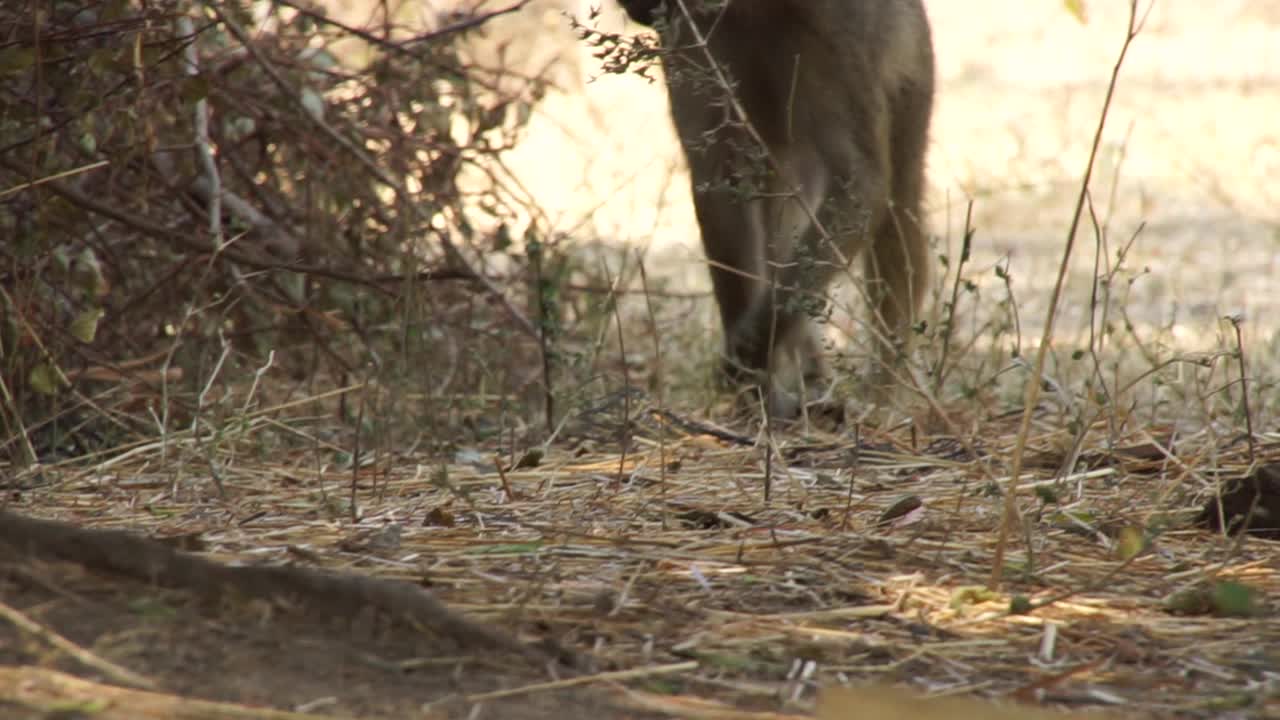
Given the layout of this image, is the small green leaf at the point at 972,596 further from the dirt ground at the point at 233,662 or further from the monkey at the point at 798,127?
the monkey at the point at 798,127

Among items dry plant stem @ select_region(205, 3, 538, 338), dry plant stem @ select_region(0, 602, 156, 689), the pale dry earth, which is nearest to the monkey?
the pale dry earth

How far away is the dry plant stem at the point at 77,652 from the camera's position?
1716mm

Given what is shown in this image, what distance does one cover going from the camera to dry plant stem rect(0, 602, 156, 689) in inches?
67.6

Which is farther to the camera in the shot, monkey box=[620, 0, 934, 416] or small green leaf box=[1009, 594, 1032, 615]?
monkey box=[620, 0, 934, 416]

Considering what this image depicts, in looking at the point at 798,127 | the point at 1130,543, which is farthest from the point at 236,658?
the point at 798,127

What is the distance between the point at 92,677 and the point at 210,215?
7.60ft

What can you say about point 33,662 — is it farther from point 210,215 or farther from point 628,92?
point 628,92

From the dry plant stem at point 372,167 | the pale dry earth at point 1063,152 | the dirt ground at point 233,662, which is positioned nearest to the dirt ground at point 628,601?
the dirt ground at point 233,662

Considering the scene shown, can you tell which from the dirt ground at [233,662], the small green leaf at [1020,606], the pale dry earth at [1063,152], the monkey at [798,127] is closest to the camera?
the dirt ground at [233,662]

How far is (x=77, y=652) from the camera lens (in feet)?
5.66

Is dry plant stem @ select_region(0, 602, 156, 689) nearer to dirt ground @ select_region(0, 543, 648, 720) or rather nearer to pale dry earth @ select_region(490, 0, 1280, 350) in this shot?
dirt ground @ select_region(0, 543, 648, 720)

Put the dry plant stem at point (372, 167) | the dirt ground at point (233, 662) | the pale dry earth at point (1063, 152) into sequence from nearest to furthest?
the dirt ground at point (233, 662) → the dry plant stem at point (372, 167) → the pale dry earth at point (1063, 152)

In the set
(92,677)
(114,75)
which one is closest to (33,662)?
(92,677)

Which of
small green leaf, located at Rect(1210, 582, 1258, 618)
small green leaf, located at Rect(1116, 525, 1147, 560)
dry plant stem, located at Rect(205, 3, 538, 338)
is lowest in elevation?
small green leaf, located at Rect(1210, 582, 1258, 618)
